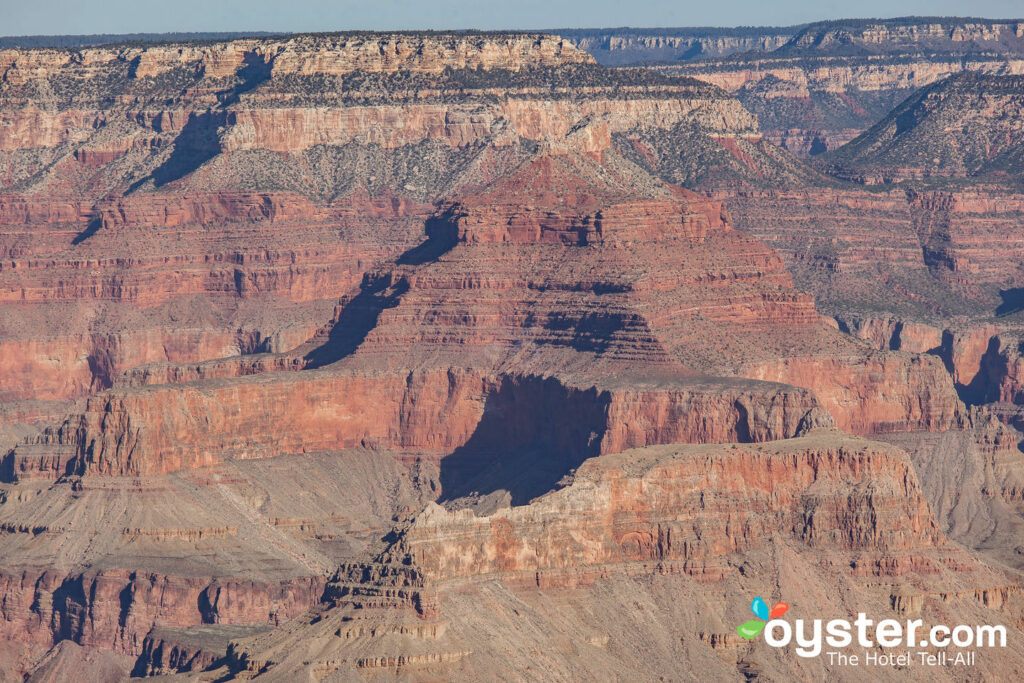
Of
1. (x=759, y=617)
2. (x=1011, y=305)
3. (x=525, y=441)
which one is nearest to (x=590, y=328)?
(x=525, y=441)

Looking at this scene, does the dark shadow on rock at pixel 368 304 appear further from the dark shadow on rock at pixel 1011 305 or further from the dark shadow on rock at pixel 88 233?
the dark shadow on rock at pixel 1011 305

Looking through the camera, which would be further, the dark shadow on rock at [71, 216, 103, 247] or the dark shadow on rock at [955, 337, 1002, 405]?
the dark shadow on rock at [71, 216, 103, 247]

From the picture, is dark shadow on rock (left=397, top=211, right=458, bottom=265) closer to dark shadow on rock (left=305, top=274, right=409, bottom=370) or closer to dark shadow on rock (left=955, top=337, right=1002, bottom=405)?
dark shadow on rock (left=305, top=274, right=409, bottom=370)

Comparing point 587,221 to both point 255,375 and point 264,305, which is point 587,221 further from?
point 264,305

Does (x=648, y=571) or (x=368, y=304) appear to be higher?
(x=368, y=304)

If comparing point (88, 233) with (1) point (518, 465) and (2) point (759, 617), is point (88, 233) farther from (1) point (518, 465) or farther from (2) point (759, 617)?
(2) point (759, 617)

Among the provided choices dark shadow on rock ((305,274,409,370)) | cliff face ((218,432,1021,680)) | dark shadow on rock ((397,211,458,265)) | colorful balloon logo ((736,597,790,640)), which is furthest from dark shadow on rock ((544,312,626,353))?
colorful balloon logo ((736,597,790,640))

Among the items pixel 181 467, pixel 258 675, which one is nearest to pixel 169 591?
pixel 181 467
